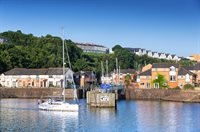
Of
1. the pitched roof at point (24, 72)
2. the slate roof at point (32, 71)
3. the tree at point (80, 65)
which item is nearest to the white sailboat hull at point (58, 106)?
the slate roof at point (32, 71)

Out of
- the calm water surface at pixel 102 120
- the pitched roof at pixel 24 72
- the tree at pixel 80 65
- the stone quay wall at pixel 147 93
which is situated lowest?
the calm water surface at pixel 102 120

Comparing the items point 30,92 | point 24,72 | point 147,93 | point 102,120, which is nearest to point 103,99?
point 102,120

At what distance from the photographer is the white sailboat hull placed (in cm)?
5266

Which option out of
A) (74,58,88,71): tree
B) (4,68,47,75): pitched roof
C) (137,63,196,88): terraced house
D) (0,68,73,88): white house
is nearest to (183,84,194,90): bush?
(137,63,196,88): terraced house

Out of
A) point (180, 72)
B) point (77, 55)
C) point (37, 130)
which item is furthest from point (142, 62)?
point (37, 130)

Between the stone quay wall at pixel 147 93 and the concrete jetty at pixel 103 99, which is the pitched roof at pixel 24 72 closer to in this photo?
the stone quay wall at pixel 147 93

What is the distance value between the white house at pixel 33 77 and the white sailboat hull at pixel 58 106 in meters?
34.3

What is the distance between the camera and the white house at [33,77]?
90.0 meters

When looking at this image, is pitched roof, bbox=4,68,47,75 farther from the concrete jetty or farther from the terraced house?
the concrete jetty

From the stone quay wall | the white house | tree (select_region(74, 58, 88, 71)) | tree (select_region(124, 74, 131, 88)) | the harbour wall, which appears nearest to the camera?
the stone quay wall

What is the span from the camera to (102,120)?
4634cm

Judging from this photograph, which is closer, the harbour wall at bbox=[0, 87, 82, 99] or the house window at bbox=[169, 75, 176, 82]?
the harbour wall at bbox=[0, 87, 82, 99]

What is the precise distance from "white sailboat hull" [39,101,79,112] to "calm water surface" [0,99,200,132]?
968 millimetres

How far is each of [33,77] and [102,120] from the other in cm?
4663
